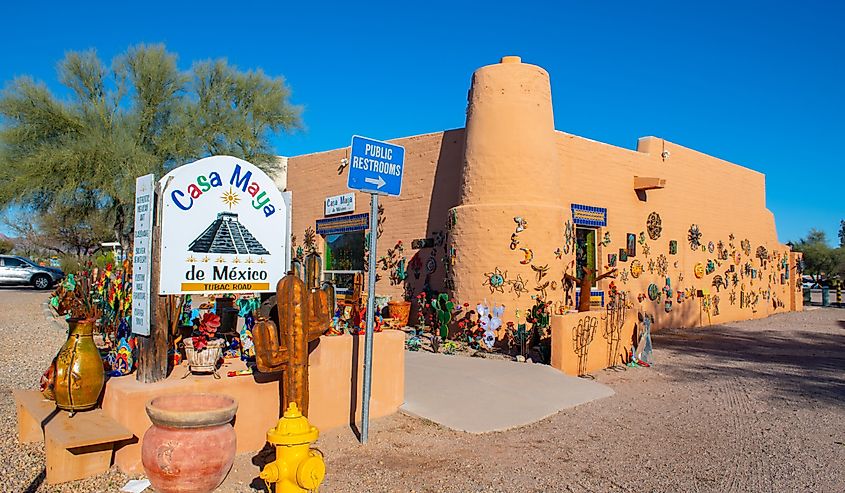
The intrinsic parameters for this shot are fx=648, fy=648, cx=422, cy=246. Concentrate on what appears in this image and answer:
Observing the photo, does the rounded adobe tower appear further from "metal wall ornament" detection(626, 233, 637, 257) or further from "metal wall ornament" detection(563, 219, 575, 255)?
"metal wall ornament" detection(626, 233, 637, 257)

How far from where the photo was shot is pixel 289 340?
195 inches

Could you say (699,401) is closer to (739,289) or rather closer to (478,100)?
(478,100)

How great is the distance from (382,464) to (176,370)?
1.91m

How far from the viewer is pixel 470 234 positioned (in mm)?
12227

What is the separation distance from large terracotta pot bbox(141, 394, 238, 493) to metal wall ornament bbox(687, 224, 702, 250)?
52.9 feet

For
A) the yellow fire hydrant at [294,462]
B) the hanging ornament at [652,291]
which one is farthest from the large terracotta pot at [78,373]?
the hanging ornament at [652,291]

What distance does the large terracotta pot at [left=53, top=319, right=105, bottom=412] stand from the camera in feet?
15.7

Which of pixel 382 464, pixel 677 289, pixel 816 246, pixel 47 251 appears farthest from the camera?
pixel 816 246

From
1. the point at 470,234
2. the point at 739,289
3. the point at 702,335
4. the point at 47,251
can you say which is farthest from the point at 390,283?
the point at 47,251

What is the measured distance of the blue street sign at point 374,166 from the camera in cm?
533

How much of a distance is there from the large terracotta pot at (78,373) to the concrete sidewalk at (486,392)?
299 centimetres

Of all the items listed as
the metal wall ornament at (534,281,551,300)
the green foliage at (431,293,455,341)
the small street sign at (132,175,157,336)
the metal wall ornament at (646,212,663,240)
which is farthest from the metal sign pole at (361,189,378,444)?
the metal wall ornament at (646,212,663,240)

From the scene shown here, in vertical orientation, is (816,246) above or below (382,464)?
above

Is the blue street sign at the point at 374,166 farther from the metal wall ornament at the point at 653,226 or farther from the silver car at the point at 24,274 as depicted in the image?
the silver car at the point at 24,274
